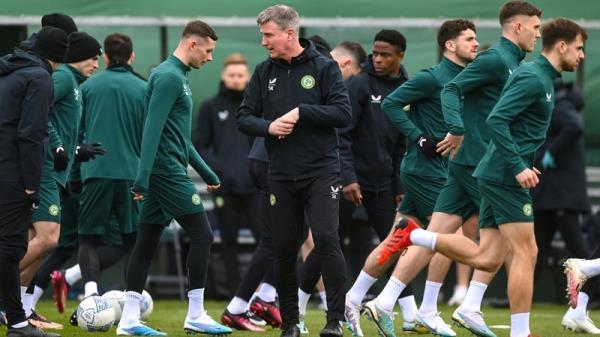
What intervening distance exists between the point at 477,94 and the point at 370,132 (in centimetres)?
188

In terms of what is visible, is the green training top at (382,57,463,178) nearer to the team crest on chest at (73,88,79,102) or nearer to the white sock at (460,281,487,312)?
the white sock at (460,281,487,312)

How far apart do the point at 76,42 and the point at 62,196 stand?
1.59 m

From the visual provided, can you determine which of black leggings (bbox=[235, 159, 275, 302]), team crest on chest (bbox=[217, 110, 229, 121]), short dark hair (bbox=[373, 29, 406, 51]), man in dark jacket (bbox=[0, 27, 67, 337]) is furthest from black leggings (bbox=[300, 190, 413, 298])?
team crest on chest (bbox=[217, 110, 229, 121])

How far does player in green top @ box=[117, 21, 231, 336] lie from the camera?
1027cm

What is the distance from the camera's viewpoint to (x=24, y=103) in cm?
948

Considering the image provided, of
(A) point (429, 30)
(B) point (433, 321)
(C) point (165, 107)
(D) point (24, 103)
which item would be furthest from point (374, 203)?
(A) point (429, 30)

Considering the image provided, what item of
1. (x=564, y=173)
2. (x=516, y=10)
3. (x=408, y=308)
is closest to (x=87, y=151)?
(x=408, y=308)

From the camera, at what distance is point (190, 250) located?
419 inches

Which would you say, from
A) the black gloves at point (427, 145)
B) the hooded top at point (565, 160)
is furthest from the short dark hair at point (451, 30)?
the hooded top at point (565, 160)

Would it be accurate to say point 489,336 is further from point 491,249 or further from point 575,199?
point 575,199

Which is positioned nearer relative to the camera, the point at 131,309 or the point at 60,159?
the point at 131,309

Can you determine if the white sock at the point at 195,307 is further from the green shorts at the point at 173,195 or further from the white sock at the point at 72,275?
the white sock at the point at 72,275

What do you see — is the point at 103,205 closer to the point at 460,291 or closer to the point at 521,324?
the point at 521,324

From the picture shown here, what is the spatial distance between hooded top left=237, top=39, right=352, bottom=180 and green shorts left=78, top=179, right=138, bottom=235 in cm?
289
